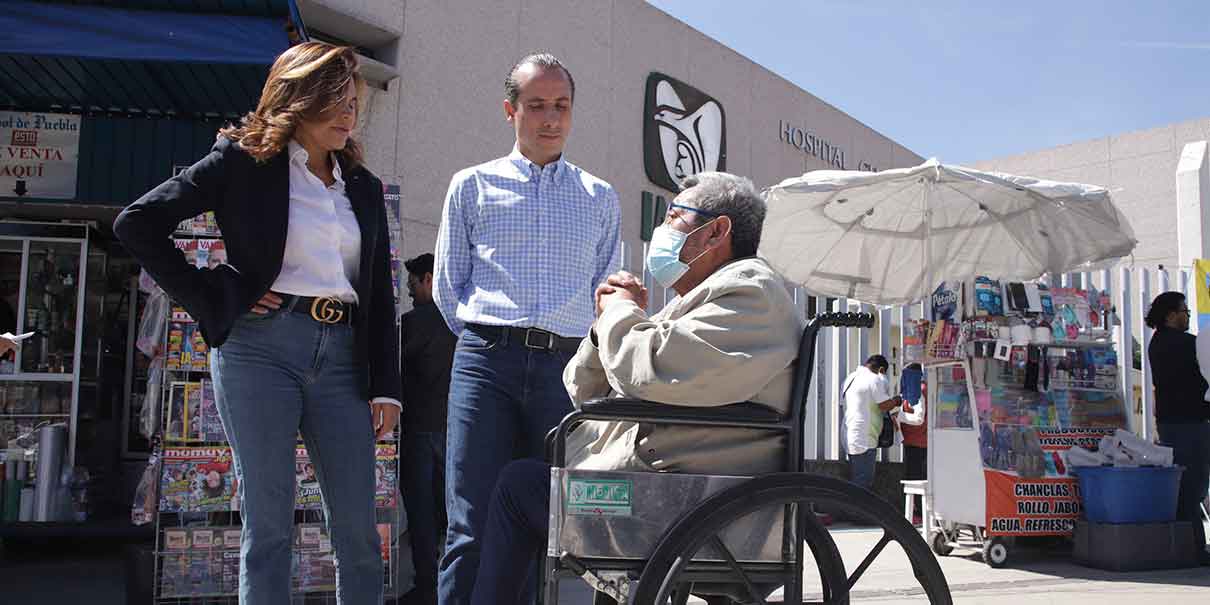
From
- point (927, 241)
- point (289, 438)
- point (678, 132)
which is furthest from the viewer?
point (678, 132)

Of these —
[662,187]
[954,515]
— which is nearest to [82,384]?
[954,515]

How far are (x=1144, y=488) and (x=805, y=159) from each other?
33.6ft

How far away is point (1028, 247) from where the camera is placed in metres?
7.05

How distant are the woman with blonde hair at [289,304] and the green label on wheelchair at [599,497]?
2.20 ft

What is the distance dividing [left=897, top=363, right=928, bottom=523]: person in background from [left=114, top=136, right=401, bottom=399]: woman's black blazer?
7599mm

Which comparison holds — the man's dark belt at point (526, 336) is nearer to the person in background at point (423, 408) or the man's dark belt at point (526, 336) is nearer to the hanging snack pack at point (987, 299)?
the person in background at point (423, 408)

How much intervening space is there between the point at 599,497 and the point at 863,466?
7556 mm

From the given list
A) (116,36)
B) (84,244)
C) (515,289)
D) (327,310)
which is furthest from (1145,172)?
(327,310)

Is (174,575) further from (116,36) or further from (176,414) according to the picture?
(116,36)

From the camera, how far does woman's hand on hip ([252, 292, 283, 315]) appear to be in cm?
230

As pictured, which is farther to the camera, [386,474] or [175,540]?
[386,474]

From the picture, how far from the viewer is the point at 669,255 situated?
250 cm

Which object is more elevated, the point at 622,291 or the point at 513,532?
the point at 622,291

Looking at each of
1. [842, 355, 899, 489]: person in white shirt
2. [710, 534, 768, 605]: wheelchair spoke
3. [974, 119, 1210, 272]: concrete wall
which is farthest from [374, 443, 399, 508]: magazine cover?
[974, 119, 1210, 272]: concrete wall
